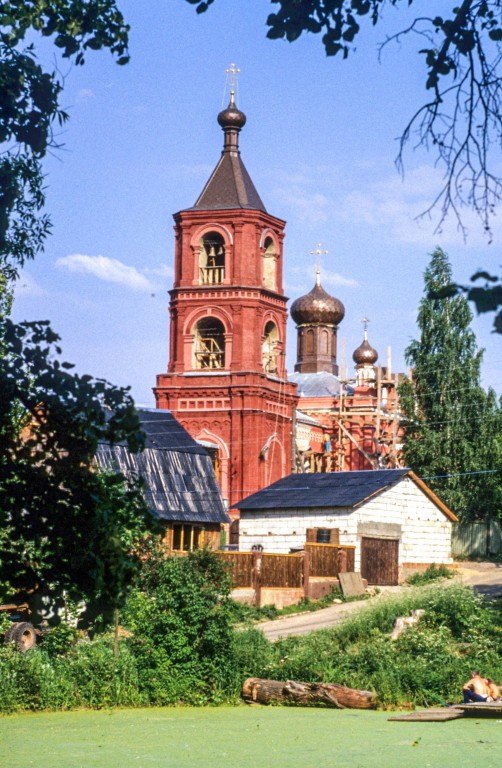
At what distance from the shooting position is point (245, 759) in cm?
1711

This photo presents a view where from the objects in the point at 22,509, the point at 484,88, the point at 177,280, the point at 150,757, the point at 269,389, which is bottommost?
the point at 150,757

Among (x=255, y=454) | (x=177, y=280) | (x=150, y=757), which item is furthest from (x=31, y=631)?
(x=177, y=280)

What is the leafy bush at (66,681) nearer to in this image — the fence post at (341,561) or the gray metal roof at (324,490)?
the fence post at (341,561)

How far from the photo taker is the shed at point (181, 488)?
42219mm

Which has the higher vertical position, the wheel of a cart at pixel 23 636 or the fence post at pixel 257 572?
the fence post at pixel 257 572

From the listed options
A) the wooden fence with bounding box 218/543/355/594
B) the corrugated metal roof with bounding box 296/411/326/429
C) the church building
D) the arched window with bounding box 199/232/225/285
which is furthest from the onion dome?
the wooden fence with bounding box 218/543/355/594

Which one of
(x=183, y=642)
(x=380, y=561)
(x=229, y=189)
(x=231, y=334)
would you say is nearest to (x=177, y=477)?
(x=380, y=561)

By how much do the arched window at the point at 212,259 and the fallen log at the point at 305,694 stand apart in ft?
123

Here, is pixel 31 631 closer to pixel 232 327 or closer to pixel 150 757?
pixel 150 757

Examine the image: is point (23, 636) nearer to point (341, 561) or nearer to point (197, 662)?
point (197, 662)

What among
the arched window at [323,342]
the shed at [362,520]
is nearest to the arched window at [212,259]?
the shed at [362,520]

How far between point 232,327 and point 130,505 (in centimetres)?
4977

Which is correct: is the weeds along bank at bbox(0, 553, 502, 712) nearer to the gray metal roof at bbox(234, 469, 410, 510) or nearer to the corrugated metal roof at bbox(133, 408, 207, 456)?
the gray metal roof at bbox(234, 469, 410, 510)

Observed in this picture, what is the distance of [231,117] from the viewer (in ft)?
206
